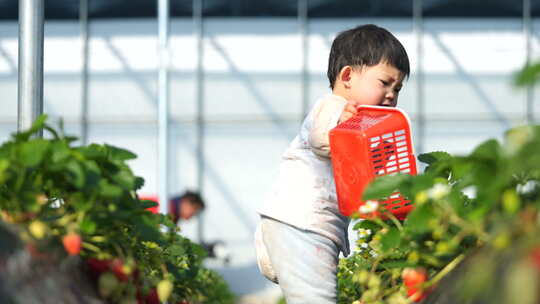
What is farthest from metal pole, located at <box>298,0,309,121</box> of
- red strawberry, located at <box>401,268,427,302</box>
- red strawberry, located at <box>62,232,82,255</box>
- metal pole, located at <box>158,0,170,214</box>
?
red strawberry, located at <box>62,232,82,255</box>

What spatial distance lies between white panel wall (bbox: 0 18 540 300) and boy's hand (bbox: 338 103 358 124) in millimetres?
12680

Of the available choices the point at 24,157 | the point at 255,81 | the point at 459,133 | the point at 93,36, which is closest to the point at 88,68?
the point at 93,36

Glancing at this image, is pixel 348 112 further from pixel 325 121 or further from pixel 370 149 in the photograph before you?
pixel 370 149

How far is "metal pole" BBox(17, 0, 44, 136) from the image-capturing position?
241 cm

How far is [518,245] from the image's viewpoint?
3.14 feet

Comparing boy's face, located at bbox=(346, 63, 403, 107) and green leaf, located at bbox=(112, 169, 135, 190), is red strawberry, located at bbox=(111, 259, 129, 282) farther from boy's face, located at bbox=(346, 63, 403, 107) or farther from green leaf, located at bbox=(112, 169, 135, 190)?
boy's face, located at bbox=(346, 63, 403, 107)

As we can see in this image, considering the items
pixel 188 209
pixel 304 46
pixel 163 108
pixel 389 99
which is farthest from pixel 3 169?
pixel 304 46

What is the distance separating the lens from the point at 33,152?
149cm

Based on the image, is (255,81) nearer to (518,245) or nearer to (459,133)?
(459,133)

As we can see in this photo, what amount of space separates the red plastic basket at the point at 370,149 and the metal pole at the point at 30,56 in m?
0.83

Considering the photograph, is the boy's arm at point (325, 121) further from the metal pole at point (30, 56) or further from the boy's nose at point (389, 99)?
the metal pole at point (30, 56)

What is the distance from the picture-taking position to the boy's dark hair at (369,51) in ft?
9.33

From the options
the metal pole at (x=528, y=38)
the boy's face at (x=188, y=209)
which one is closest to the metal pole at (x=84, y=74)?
the boy's face at (x=188, y=209)

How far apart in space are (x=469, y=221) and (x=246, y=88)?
46.5 ft
